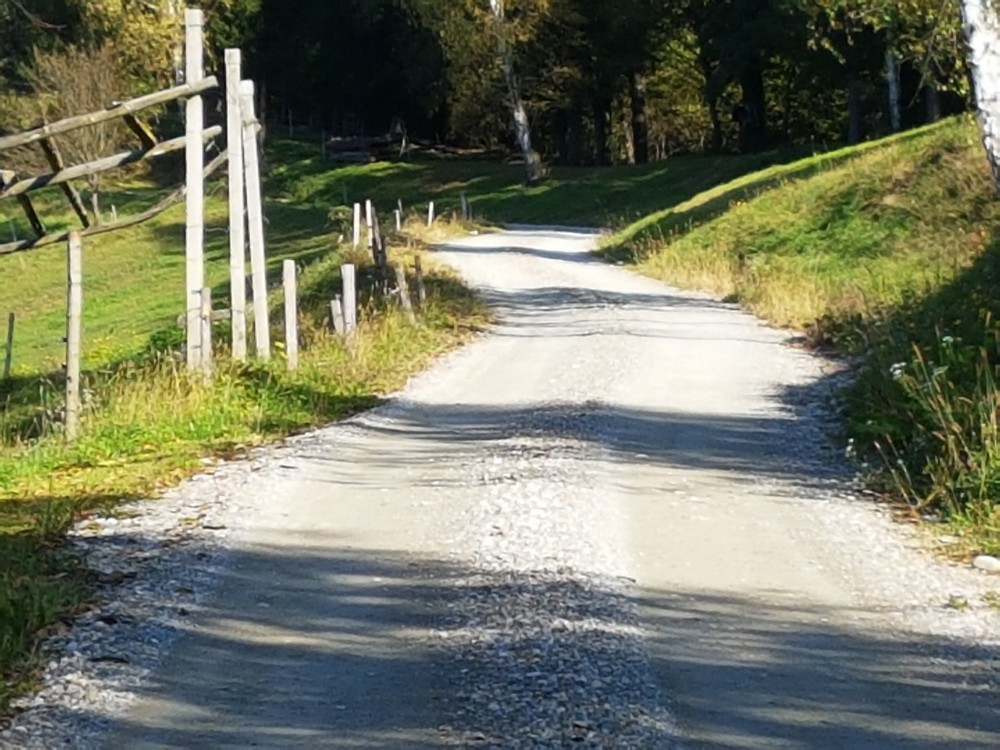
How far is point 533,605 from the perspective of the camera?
24.6 feet

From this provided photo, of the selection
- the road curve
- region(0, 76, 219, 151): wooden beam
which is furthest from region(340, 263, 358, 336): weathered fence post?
the road curve

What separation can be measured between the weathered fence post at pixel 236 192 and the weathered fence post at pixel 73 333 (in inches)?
106

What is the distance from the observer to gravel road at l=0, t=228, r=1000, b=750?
6.02 m

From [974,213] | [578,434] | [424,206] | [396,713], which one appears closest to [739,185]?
[974,213]

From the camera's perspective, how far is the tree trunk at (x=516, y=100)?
56344 mm

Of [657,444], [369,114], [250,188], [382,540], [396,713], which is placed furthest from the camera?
[369,114]

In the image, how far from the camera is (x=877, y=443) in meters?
11.3

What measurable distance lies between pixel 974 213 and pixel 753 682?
19623mm

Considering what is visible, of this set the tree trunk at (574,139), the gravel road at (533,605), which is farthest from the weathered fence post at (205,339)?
the tree trunk at (574,139)

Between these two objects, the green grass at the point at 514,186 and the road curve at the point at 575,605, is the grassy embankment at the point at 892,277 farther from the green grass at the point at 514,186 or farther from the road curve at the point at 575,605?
the green grass at the point at 514,186

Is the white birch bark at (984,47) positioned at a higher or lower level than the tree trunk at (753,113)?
lower

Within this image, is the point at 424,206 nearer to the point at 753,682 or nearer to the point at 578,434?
the point at 578,434

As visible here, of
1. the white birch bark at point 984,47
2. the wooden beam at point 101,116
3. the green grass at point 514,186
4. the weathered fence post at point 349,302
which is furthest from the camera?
the green grass at point 514,186

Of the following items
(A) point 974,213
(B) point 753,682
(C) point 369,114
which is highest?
(C) point 369,114
